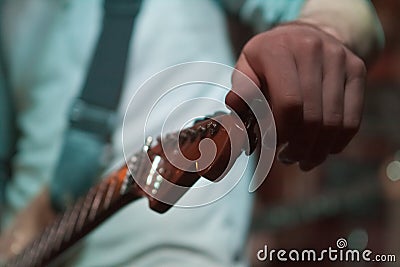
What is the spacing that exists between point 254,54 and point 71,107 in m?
0.22

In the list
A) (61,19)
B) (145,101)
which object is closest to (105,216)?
(145,101)

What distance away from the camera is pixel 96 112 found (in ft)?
1.53

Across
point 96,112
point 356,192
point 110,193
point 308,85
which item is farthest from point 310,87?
point 356,192

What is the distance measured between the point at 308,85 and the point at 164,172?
0.07 metres

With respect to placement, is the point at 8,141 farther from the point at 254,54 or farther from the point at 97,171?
the point at 254,54

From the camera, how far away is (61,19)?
48 centimetres

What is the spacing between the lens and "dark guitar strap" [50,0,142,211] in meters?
0.45

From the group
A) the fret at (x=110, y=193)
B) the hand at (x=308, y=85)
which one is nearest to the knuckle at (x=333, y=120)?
the hand at (x=308, y=85)

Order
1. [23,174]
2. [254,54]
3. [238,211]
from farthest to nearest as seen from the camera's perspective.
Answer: [23,174] → [238,211] → [254,54]

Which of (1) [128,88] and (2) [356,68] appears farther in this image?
(1) [128,88]

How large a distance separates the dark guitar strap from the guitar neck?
33 mm

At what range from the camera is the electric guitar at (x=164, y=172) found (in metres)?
0.27

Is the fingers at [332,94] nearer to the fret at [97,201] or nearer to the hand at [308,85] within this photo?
the hand at [308,85]

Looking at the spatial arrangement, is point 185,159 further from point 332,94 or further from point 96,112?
point 96,112
